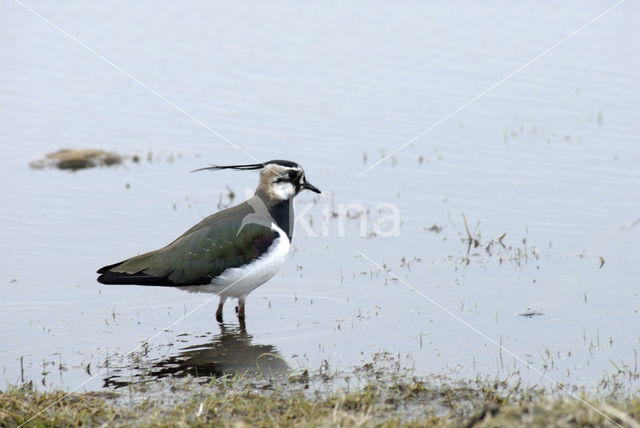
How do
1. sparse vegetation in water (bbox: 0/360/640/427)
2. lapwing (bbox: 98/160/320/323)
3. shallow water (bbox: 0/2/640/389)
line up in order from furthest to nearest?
lapwing (bbox: 98/160/320/323) → shallow water (bbox: 0/2/640/389) → sparse vegetation in water (bbox: 0/360/640/427)

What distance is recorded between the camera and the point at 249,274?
837 centimetres

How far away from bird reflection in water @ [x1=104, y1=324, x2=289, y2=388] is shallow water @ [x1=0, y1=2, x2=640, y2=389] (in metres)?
0.05

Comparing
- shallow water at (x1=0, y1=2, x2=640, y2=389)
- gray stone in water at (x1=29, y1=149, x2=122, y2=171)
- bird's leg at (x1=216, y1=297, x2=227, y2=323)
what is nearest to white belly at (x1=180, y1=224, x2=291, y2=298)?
bird's leg at (x1=216, y1=297, x2=227, y2=323)

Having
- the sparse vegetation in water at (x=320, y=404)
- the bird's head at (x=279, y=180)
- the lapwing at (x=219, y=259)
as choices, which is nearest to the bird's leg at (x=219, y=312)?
the lapwing at (x=219, y=259)

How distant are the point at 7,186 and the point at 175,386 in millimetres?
7281

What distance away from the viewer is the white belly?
329 inches

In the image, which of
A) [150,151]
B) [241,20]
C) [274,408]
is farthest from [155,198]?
[241,20]

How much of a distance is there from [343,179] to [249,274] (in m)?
4.86

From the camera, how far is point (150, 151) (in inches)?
572

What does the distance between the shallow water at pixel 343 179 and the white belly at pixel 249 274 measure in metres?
0.38

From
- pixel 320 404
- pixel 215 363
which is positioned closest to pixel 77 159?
pixel 215 363

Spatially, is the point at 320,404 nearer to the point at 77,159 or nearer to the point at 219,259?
A: the point at 219,259

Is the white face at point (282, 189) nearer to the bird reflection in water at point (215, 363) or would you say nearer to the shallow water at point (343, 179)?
the shallow water at point (343, 179)

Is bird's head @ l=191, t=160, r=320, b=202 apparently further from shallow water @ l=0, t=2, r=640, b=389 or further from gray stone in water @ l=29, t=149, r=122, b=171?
gray stone in water @ l=29, t=149, r=122, b=171
